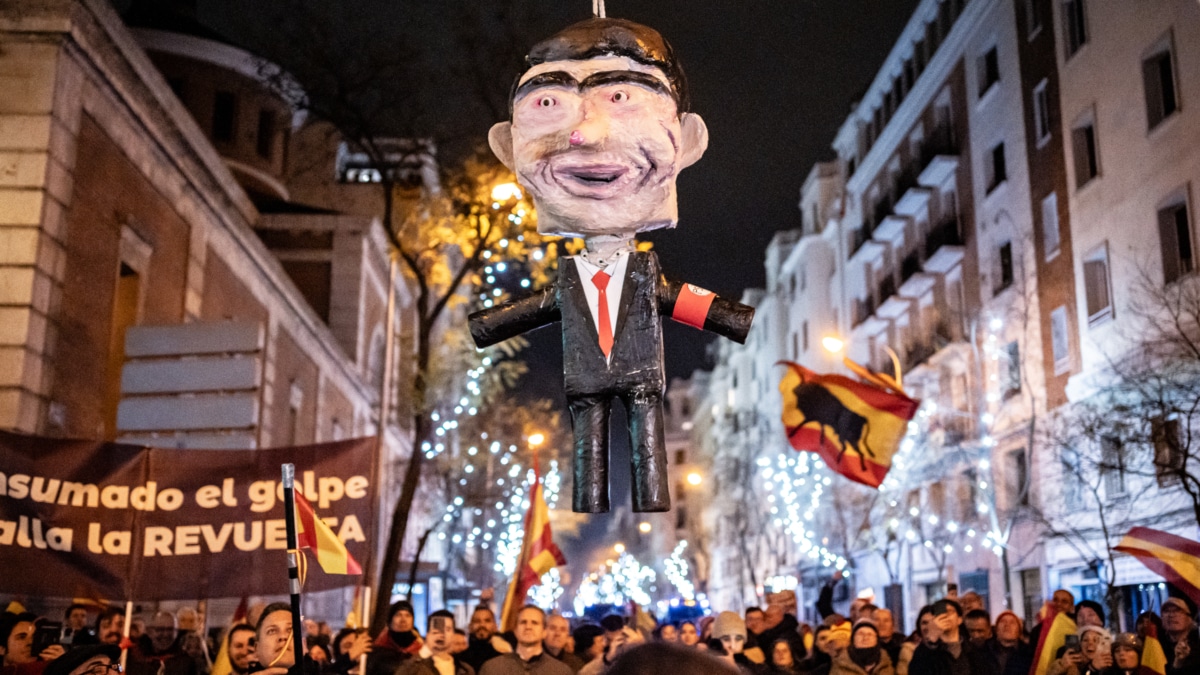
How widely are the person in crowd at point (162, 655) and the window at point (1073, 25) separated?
2170 centimetres

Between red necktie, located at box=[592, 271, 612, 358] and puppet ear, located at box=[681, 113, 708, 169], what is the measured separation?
64 cm

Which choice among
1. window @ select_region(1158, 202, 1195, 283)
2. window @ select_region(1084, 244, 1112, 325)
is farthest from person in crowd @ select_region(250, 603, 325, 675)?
window @ select_region(1084, 244, 1112, 325)

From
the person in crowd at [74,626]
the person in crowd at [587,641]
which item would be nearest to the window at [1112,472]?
the person in crowd at [587,641]

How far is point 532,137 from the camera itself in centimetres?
476

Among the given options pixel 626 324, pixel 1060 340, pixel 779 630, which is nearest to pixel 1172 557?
pixel 779 630

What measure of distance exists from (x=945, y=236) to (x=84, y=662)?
3108 centimetres

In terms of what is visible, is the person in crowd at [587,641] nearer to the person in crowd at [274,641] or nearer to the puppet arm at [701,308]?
the person in crowd at [274,641]

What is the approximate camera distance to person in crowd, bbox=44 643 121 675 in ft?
17.2

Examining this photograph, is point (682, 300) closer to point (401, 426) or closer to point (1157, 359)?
point (1157, 359)

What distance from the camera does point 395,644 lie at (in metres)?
9.43

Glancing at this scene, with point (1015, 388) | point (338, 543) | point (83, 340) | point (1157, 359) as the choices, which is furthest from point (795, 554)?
point (338, 543)

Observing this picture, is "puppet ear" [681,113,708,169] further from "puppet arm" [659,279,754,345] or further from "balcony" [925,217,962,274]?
"balcony" [925,217,962,274]

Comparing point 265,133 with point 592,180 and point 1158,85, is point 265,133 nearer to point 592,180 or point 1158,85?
point 1158,85

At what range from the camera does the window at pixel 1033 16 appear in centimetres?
2753
